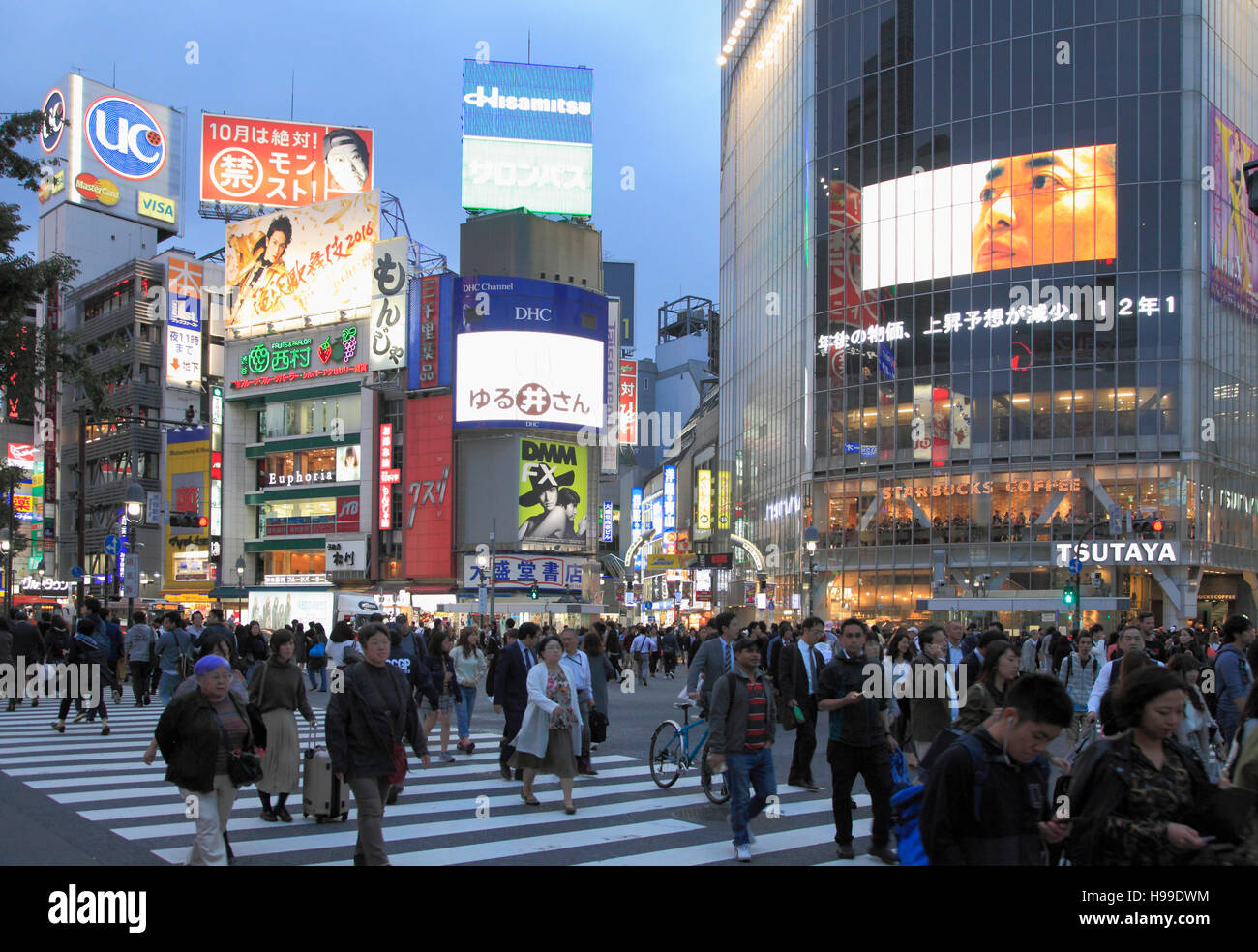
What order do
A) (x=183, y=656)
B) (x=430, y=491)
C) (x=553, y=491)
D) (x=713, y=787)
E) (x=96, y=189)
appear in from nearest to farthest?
1. (x=713, y=787)
2. (x=183, y=656)
3. (x=553, y=491)
4. (x=430, y=491)
5. (x=96, y=189)

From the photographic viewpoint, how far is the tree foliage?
49.2 ft

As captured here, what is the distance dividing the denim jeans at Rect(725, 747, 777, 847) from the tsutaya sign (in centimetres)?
4334

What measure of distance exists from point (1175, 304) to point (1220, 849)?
51.9 meters

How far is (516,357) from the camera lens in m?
59.5

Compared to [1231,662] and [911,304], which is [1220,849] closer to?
[1231,662]

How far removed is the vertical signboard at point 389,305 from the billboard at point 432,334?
748 mm

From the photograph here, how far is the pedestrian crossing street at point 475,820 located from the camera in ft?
30.8

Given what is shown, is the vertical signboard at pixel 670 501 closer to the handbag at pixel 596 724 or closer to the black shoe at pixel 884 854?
the handbag at pixel 596 724

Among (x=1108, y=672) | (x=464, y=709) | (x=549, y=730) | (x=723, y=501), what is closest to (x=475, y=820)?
(x=549, y=730)

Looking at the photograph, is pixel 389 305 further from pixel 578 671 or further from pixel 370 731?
pixel 370 731

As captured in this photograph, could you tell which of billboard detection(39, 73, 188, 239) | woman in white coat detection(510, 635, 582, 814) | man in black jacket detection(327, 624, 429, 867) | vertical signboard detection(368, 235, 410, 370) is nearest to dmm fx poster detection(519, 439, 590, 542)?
vertical signboard detection(368, 235, 410, 370)

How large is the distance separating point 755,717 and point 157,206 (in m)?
98.1

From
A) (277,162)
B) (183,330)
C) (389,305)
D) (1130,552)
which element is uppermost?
(277,162)

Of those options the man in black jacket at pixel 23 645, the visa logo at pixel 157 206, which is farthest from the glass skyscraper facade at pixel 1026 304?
the visa logo at pixel 157 206
